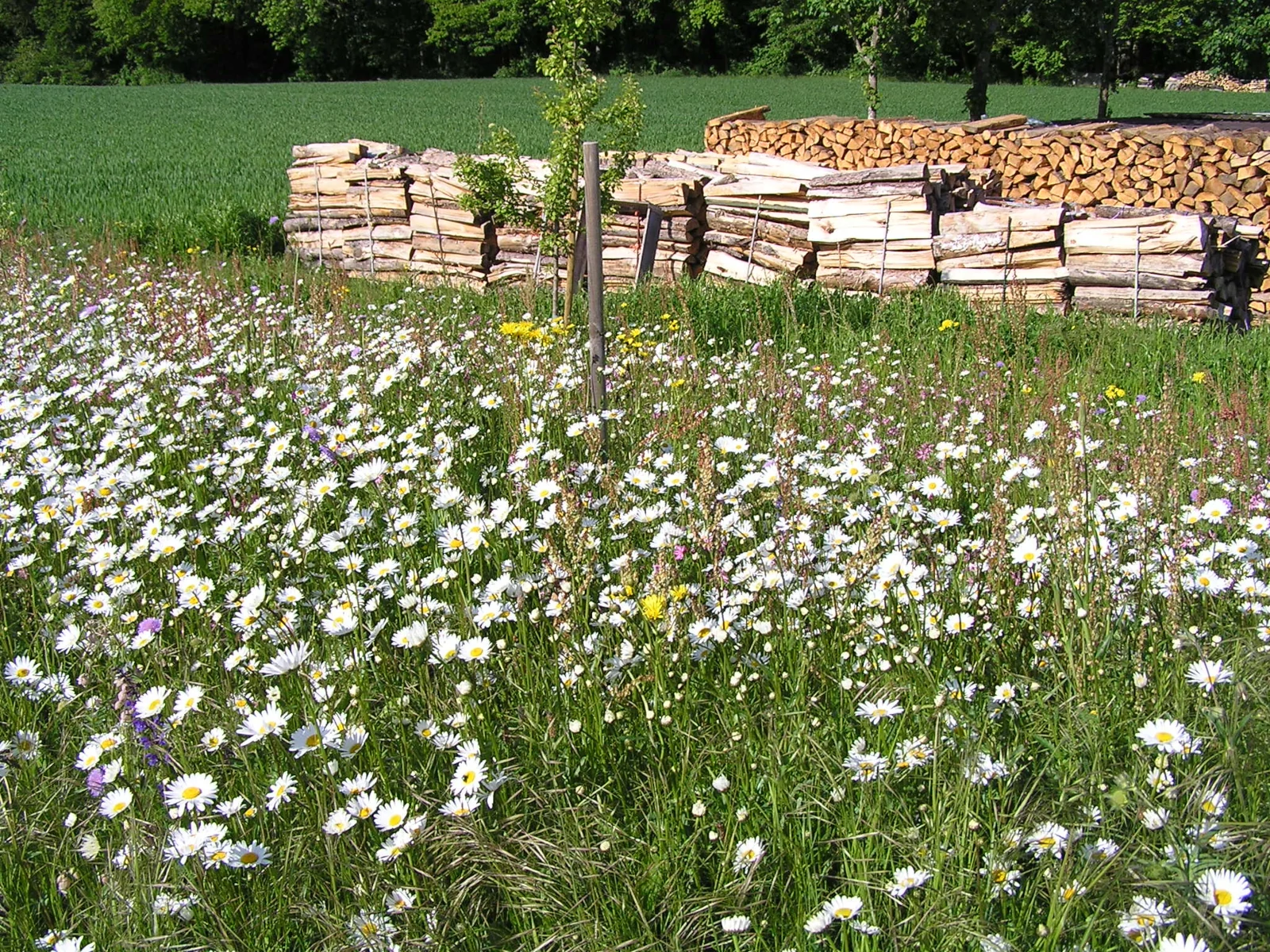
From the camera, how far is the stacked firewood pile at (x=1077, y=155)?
33.5 ft

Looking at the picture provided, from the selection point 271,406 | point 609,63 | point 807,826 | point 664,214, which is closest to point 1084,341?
point 664,214

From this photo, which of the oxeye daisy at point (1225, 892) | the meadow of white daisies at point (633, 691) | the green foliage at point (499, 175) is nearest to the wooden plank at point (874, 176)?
the green foliage at point (499, 175)

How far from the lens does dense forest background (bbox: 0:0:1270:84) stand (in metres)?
45.5

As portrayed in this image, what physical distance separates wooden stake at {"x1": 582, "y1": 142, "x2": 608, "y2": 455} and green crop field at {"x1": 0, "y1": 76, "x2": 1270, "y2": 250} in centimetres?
402

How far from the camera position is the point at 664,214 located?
895cm

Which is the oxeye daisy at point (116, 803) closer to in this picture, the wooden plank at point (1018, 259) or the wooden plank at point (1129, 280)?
the wooden plank at point (1018, 259)

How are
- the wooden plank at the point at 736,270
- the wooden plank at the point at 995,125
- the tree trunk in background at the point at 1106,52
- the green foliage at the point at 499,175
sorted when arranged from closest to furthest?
the green foliage at the point at 499,175
the wooden plank at the point at 736,270
the wooden plank at the point at 995,125
the tree trunk in background at the point at 1106,52

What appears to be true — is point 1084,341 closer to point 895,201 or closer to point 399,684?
point 895,201

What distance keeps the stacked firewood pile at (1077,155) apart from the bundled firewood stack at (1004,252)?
12.1ft

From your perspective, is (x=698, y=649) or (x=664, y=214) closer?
(x=698, y=649)

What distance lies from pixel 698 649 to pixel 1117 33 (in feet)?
82.0

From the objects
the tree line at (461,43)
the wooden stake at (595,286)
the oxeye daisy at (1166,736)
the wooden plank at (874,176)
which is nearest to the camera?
the oxeye daisy at (1166,736)

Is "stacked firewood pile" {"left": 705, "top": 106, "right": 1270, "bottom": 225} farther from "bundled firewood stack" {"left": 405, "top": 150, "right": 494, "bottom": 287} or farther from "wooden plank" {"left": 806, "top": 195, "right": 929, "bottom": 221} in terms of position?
"bundled firewood stack" {"left": 405, "top": 150, "right": 494, "bottom": 287}

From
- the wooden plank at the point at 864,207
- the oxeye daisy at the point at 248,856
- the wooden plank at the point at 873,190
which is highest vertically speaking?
the wooden plank at the point at 873,190
